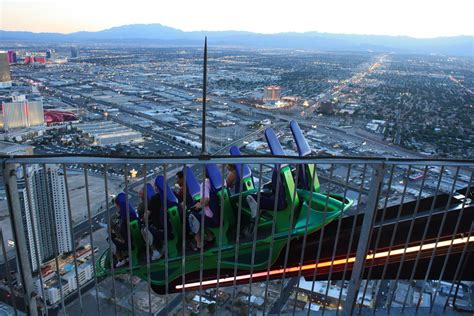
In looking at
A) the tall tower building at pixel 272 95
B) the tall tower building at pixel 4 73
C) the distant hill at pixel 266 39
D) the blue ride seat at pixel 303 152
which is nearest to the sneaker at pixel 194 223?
the blue ride seat at pixel 303 152

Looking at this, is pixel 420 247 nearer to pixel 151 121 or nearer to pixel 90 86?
pixel 151 121

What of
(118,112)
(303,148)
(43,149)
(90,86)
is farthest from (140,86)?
(303,148)

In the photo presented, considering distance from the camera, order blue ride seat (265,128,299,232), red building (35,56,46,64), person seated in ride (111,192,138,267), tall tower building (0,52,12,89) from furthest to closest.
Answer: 1. red building (35,56,46,64)
2. tall tower building (0,52,12,89)
3. blue ride seat (265,128,299,232)
4. person seated in ride (111,192,138,267)

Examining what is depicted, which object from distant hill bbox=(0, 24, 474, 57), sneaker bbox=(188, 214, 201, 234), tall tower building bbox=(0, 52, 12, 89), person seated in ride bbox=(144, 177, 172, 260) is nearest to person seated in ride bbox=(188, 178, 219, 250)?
sneaker bbox=(188, 214, 201, 234)

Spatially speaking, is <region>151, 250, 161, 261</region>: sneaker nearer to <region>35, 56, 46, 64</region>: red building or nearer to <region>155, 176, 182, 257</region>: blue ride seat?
<region>155, 176, 182, 257</region>: blue ride seat

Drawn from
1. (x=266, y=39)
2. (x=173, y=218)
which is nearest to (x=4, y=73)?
(x=173, y=218)

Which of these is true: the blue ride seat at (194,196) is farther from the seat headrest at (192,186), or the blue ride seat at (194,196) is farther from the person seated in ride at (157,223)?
the person seated in ride at (157,223)
